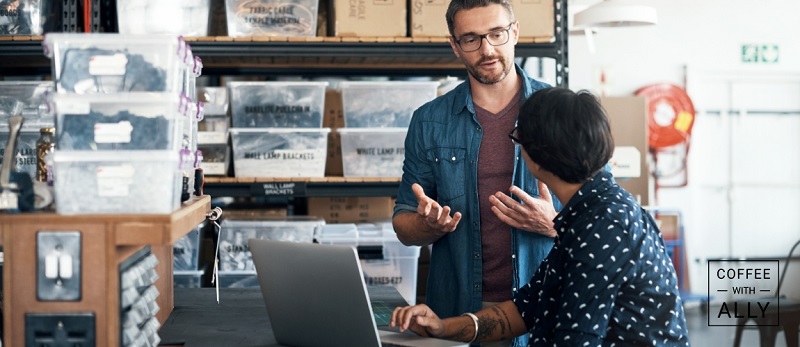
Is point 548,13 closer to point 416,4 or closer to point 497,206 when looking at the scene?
point 416,4

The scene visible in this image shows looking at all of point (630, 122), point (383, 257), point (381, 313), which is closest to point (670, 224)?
point (630, 122)

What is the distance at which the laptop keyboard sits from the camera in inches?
85.6

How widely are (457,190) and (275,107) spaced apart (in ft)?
4.07

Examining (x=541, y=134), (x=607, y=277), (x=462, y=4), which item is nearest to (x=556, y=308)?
(x=607, y=277)

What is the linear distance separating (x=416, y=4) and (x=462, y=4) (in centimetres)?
89

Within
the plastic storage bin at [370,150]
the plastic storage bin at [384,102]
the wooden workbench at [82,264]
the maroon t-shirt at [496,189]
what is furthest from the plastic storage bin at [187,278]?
the wooden workbench at [82,264]

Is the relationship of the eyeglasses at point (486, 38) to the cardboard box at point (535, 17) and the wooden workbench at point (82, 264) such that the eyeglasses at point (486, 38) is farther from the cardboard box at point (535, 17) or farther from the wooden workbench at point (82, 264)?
the wooden workbench at point (82, 264)

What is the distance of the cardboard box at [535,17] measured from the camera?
3.33 meters

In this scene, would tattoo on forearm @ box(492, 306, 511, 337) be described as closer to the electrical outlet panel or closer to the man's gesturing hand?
the man's gesturing hand

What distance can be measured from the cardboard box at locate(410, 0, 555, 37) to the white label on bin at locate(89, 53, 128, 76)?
5.92 ft

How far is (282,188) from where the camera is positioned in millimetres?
3410

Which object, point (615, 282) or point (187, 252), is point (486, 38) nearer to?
point (615, 282)

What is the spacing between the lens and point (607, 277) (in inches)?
65.3

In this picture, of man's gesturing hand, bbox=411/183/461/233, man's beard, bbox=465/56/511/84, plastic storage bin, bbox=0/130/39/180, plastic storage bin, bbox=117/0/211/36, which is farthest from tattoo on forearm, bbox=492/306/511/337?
plastic storage bin, bbox=0/130/39/180
